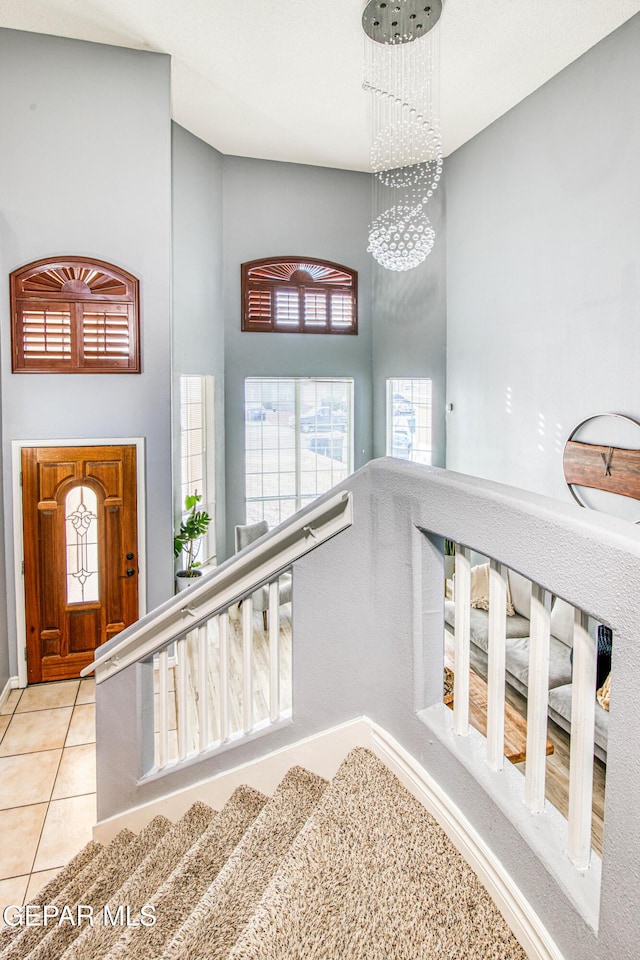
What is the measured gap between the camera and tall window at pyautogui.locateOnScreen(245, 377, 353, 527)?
282 inches

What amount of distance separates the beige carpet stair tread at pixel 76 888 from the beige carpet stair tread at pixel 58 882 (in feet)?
0.08

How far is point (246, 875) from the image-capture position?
59.9 inches

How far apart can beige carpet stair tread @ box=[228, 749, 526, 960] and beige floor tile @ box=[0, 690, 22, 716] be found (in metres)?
3.80

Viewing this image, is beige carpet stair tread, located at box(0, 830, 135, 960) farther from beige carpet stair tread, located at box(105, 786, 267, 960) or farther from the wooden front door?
the wooden front door

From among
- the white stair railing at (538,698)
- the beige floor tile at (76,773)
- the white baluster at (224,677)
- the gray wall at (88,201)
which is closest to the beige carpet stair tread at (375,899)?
the white stair railing at (538,698)

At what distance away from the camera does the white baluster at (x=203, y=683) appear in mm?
2131

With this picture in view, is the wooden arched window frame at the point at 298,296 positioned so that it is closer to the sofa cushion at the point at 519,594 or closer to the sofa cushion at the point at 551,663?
the sofa cushion at the point at 519,594

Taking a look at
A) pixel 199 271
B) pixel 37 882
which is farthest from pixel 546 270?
pixel 37 882

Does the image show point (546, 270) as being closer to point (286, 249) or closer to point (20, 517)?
point (286, 249)

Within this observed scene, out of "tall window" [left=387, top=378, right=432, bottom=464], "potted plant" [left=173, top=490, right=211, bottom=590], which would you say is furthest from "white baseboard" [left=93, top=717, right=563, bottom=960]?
"tall window" [left=387, top=378, right=432, bottom=464]

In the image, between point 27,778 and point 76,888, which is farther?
point 27,778

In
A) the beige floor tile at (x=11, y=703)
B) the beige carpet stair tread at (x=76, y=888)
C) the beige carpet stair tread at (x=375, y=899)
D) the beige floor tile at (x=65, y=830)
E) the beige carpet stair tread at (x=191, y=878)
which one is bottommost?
the beige floor tile at (x=65, y=830)

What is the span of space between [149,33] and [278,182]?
2624 millimetres

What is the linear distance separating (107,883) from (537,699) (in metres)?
1.86
